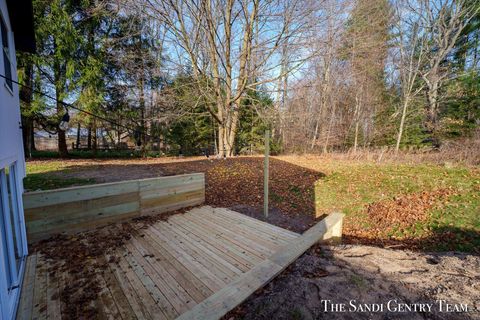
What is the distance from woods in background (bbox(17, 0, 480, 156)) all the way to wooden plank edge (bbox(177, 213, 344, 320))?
7413 mm

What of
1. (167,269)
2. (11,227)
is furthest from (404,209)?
(11,227)

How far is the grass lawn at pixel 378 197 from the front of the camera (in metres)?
4.16

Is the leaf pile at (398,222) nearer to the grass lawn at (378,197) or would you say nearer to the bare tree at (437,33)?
the grass lawn at (378,197)

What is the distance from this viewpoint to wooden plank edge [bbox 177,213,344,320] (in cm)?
178

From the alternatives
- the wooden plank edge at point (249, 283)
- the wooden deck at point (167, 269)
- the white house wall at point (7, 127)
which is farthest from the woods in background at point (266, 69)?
the wooden plank edge at point (249, 283)

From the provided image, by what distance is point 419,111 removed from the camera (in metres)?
13.0

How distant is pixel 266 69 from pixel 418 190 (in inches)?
277

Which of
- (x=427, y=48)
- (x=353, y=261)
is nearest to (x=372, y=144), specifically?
(x=427, y=48)

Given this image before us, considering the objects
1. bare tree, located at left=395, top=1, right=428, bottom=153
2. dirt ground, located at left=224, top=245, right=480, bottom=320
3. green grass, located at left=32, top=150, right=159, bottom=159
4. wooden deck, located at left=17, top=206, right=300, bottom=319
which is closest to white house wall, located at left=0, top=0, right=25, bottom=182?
wooden deck, located at left=17, top=206, right=300, bottom=319

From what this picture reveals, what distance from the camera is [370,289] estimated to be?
1.97 m

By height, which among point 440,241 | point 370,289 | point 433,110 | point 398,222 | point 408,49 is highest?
point 408,49

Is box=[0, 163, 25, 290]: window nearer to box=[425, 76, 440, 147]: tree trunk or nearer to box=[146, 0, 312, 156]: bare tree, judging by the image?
box=[146, 0, 312, 156]: bare tree

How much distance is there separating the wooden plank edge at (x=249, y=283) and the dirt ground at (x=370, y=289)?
0.23 ft

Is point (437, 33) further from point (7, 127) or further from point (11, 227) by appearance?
point (11, 227)
